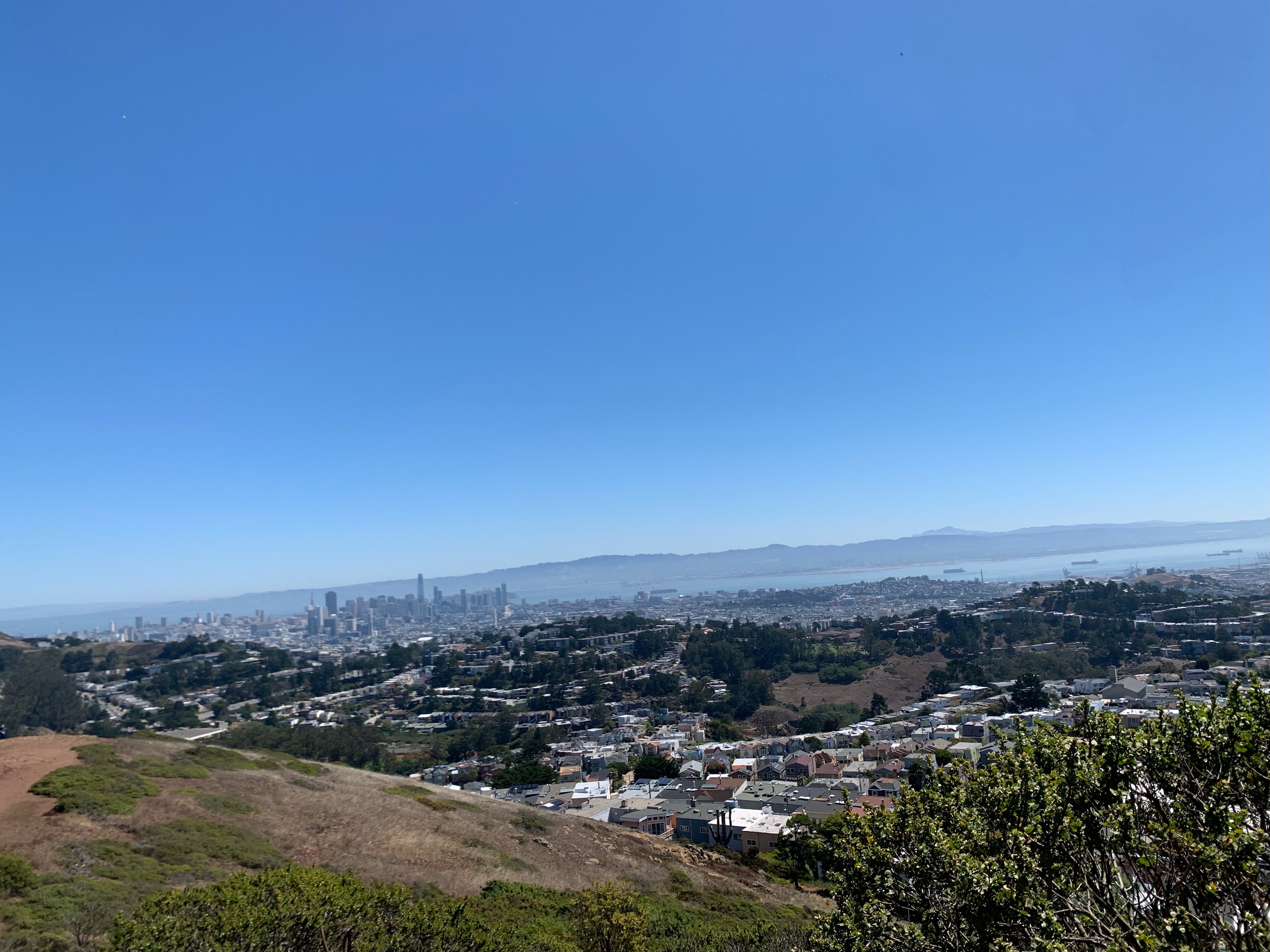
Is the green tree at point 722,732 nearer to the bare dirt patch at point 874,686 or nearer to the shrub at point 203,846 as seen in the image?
the bare dirt patch at point 874,686

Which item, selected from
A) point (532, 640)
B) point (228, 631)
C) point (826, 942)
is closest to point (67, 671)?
point (532, 640)

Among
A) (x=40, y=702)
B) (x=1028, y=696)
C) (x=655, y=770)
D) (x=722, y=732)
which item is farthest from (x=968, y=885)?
(x=40, y=702)

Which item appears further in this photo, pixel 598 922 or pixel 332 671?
pixel 332 671

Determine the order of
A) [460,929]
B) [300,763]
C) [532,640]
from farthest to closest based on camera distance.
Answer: [532,640], [300,763], [460,929]

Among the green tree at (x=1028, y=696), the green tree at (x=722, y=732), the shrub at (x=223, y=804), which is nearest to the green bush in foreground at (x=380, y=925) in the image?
the shrub at (x=223, y=804)

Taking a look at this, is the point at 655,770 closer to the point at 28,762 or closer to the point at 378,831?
the point at 378,831

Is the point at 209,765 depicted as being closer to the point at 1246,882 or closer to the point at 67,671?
the point at 1246,882

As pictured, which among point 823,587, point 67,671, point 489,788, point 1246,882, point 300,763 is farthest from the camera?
point 823,587
